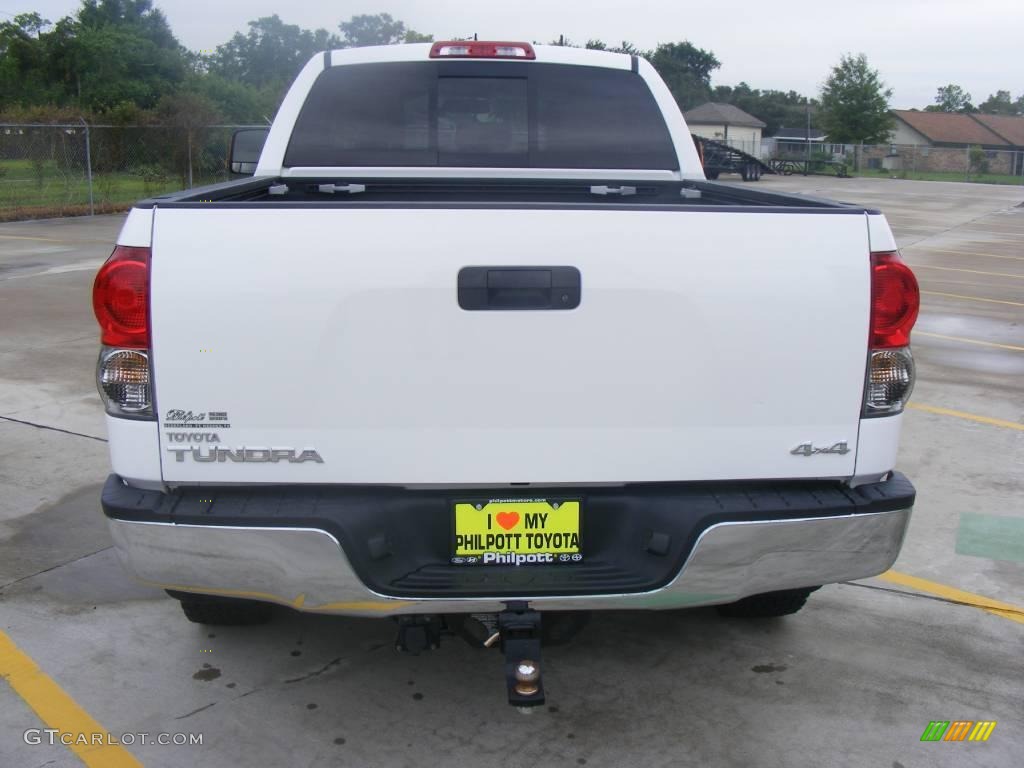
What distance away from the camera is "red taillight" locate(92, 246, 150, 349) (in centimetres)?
268

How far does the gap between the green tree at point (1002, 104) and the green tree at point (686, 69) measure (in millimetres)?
55635

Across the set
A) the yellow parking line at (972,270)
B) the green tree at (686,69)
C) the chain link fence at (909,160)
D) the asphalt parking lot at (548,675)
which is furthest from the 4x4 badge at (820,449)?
the green tree at (686,69)

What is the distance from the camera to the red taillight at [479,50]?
4730 mm

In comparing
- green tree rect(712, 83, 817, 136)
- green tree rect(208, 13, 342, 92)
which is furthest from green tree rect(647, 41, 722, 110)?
green tree rect(208, 13, 342, 92)

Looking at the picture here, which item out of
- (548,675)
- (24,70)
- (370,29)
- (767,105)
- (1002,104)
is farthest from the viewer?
(1002,104)

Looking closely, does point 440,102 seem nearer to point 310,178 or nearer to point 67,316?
point 310,178

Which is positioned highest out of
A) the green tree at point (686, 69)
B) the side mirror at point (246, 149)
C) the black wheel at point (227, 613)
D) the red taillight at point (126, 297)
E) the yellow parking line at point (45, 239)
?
the green tree at point (686, 69)

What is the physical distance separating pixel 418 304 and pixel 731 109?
86525 mm

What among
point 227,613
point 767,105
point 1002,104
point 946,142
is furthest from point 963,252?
point 1002,104

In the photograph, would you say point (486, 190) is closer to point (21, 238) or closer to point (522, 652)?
point (522, 652)

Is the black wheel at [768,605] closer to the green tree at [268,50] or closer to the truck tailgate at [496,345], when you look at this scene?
the truck tailgate at [496,345]

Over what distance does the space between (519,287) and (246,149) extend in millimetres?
3468

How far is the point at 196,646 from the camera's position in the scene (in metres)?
3.84

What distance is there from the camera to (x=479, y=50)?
15.5 feet
